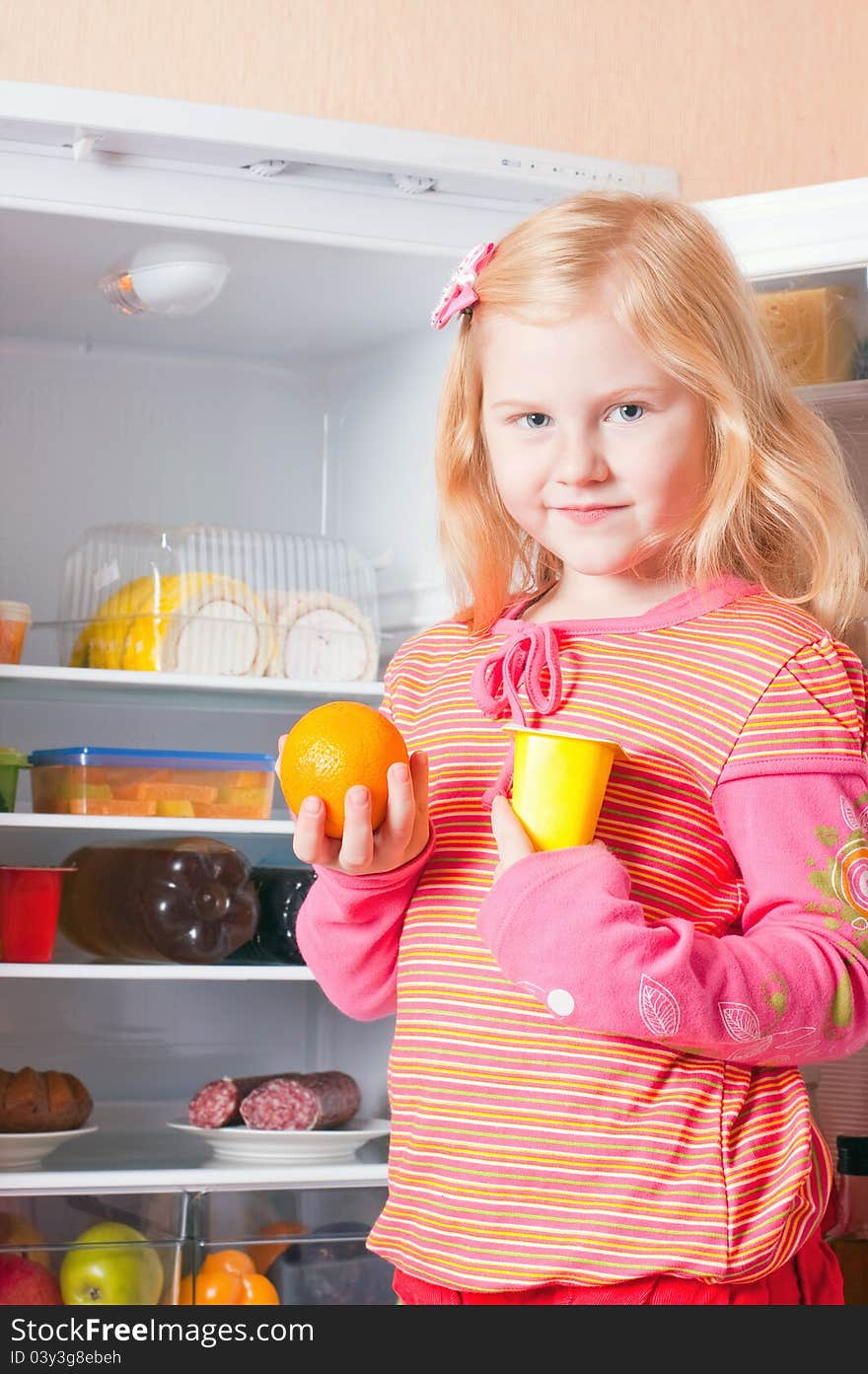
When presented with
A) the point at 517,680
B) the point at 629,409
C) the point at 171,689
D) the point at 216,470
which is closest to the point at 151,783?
the point at 171,689

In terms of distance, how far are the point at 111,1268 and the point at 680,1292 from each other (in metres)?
0.81

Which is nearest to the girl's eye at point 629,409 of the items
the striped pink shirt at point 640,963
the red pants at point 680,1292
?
the striped pink shirt at point 640,963

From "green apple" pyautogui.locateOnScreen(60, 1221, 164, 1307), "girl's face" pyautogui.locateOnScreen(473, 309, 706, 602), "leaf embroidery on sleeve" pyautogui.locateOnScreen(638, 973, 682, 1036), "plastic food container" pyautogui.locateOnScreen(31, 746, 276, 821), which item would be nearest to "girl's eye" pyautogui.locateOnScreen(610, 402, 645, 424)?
"girl's face" pyautogui.locateOnScreen(473, 309, 706, 602)

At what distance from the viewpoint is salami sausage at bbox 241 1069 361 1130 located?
1.68 m

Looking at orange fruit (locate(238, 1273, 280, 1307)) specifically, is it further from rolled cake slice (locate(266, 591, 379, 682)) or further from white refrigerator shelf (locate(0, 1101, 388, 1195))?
rolled cake slice (locate(266, 591, 379, 682))

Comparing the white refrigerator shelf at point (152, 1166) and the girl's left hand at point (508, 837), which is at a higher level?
the girl's left hand at point (508, 837)

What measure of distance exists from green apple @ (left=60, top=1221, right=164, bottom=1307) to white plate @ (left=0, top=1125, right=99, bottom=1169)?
0.11 m

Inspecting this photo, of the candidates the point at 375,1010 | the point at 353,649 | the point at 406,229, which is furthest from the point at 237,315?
the point at 375,1010

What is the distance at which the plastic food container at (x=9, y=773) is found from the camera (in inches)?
65.8

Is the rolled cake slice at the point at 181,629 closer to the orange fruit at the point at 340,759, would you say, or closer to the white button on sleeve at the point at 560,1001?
the orange fruit at the point at 340,759

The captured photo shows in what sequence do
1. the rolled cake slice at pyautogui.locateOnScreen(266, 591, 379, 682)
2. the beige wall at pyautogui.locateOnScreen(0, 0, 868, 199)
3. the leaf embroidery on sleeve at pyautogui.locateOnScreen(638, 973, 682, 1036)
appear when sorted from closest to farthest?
the leaf embroidery on sleeve at pyautogui.locateOnScreen(638, 973, 682, 1036)
the rolled cake slice at pyautogui.locateOnScreen(266, 591, 379, 682)
the beige wall at pyautogui.locateOnScreen(0, 0, 868, 199)

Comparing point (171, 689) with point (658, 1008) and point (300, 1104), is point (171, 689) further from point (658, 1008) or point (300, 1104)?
point (658, 1008)

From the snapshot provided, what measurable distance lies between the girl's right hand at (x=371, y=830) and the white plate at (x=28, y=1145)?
0.78 m
